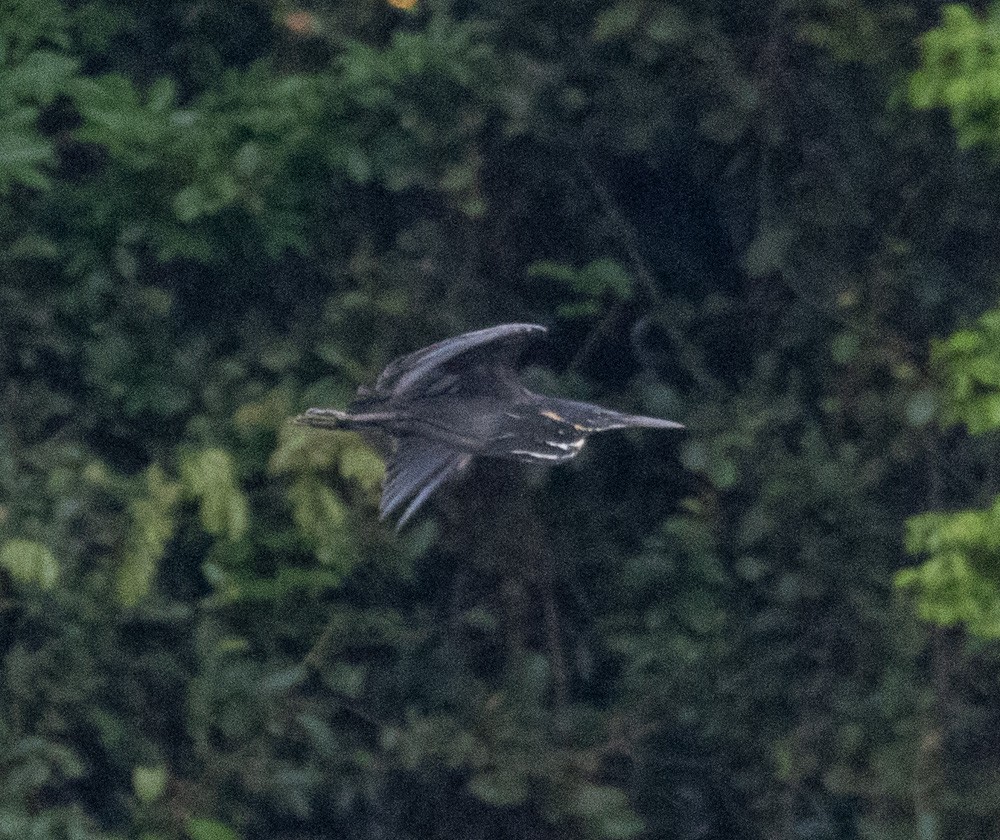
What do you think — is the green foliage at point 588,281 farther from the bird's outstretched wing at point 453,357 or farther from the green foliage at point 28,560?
the bird's outstretched wing at point 453,357

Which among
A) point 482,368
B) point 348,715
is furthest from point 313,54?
point 482,368

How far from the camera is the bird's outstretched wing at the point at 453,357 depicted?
493 centimetres

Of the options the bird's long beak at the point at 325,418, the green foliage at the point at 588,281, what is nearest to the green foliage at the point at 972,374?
the green foliage at the point at 588,281

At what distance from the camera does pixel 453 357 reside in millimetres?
5082

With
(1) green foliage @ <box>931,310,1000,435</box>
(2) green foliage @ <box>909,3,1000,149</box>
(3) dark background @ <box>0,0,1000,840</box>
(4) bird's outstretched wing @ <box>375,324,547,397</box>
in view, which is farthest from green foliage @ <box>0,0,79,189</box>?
(1) green foliage @ <box>931,310,1000,435</box>

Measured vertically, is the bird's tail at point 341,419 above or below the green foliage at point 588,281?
above

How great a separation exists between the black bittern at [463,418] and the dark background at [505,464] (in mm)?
2101

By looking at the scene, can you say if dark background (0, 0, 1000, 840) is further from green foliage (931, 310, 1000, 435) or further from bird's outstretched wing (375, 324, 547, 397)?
bird's outstretched wing (375, 324, 547, 397)

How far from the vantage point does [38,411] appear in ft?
25.6

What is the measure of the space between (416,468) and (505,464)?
2826 millimetres

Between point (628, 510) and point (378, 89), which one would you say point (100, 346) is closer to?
point (378, 89)

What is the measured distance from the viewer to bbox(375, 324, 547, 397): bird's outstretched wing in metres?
4.93

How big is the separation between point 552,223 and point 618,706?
154 centimetres

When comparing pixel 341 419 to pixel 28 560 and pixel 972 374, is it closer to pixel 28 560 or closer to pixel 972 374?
pixel 28 560
